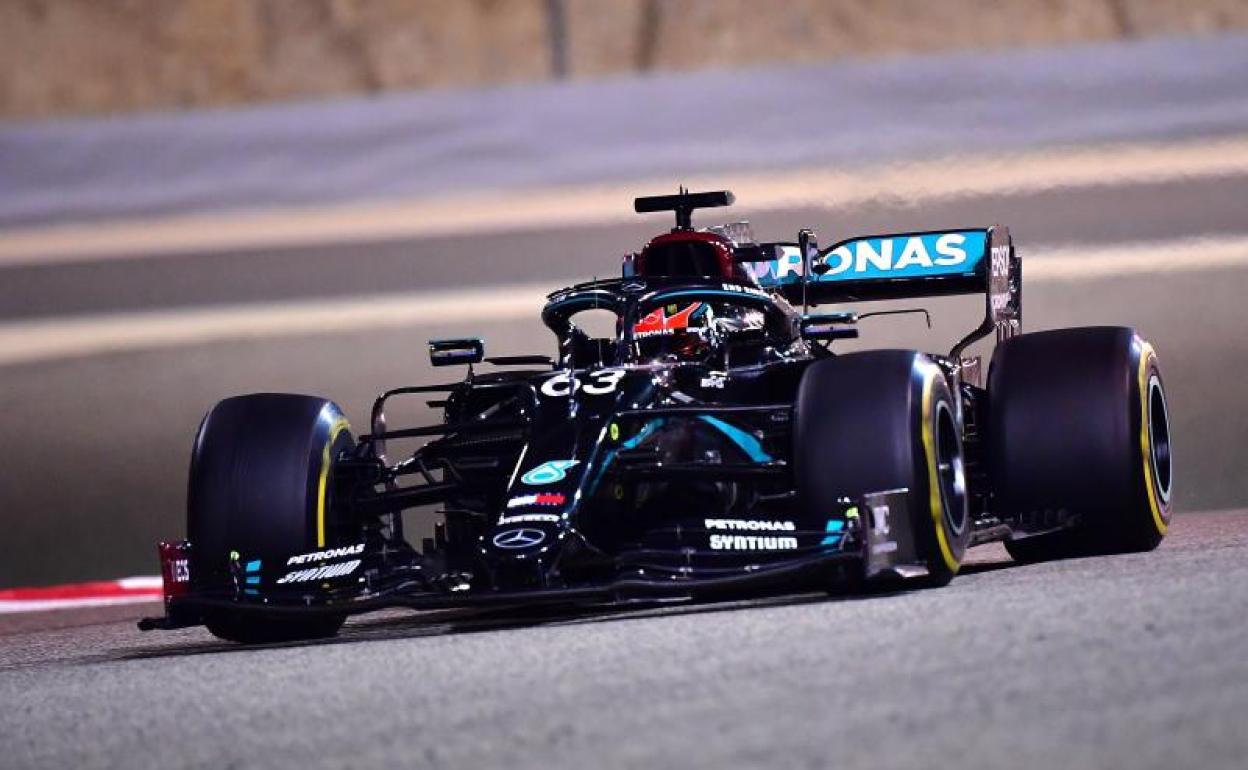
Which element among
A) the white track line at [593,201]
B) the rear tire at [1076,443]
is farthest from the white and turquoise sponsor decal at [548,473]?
the white track line at [593,201]

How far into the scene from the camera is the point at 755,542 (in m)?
8.41

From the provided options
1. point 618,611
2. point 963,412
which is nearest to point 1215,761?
point 618,611

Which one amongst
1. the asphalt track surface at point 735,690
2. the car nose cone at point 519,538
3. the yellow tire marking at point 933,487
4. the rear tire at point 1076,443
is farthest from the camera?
the rear tire at point 1076,443

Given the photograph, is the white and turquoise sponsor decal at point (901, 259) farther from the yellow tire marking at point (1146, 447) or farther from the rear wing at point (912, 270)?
the yellow tire marking at point (1146, 447)

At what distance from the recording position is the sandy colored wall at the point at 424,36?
1655 cm

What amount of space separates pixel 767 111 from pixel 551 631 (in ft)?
28.1

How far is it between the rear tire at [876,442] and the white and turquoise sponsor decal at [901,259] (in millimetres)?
2680

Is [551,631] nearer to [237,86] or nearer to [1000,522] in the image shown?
[1000,522]

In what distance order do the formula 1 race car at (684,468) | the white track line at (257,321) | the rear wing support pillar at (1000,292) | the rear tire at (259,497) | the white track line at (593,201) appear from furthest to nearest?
the white track line at (257,321) → the white track line at (593,201) → the rear wing support pillar at (1000,292) → the rear tire at (259,497) → the formula 1 race car at (684,468)

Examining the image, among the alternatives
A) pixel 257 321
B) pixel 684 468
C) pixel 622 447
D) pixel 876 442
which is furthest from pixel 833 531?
pixel 257 321

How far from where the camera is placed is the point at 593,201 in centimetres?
1630

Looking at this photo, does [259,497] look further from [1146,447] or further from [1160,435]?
[1160,435]

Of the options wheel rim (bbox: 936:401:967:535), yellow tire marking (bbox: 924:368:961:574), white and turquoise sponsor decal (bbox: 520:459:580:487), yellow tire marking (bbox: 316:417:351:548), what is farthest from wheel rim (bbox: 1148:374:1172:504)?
yellow tire marking (bbox: 316:417:351:548)

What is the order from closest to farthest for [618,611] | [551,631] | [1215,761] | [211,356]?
1. [1215,761]
2. [551,631]
3. [618,611]
4. [211,356]
